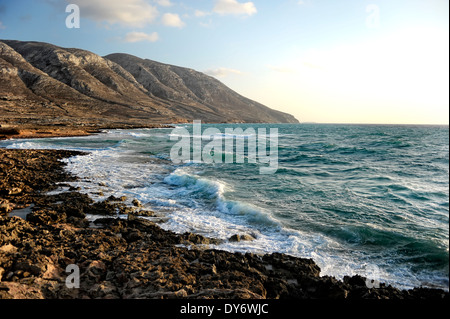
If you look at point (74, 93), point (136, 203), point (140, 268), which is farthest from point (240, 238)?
point (74, 93)

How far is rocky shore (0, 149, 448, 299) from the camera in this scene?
16.7ft

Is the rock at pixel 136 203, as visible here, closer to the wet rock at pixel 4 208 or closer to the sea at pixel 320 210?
the sea at pixel 320 210

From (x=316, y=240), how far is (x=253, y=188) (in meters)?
7.39

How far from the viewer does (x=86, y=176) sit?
17.4m

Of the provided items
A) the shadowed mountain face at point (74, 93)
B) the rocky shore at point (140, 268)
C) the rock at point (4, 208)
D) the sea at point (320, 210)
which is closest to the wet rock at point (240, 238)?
the sea at point (320, 210)

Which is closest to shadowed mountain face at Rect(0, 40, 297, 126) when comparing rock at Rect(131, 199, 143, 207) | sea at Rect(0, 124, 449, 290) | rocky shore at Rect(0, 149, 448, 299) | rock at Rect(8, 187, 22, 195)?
rock at Rect(8, 187, 22, 195)

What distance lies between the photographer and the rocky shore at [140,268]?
16.7 ft

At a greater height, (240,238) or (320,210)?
(320,210)

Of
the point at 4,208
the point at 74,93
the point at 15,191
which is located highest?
the point at 74,93

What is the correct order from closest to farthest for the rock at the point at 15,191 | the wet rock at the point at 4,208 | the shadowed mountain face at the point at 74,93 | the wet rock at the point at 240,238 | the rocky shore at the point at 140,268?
1. the rocky shore at the point at 140,268
2. the wet rock at the point at 240,238
3. the wet rock at the point at 4,208
4. the rock at the point at 15,191
5. the shadowed mountain face at the point at 74,93

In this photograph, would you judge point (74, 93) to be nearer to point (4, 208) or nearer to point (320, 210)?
point (4, 208)

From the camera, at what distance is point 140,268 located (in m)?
5.83

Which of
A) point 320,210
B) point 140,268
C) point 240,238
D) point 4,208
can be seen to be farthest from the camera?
point 320,210
